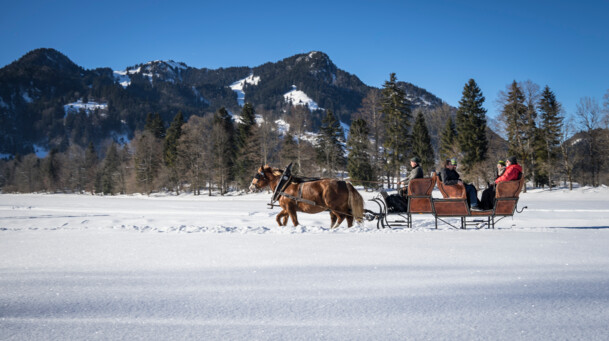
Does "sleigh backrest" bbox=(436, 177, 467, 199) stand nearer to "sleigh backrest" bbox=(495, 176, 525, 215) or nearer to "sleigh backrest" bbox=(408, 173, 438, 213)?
"sleigh backrest" bbox=(408, 173, 438, 213)

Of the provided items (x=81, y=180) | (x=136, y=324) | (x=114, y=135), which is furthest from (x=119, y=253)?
(x=114, y=135)

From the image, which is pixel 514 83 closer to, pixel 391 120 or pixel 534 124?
pixel 534 124

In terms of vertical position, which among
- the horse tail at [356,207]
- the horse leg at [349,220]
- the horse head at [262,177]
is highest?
the horse head at [262,177]

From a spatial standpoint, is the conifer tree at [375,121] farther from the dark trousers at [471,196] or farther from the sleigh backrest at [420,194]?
the sleigh backrest at [420,194]

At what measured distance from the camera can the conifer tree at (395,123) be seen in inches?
1452

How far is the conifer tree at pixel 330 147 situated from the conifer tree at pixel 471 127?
1312 cm

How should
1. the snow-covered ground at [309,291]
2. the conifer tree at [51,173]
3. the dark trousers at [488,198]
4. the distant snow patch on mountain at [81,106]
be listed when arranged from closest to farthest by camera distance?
the snow-covered ground at [309,291] < the dark trousers at [488,198] < the conifer tree at [51,173] < the distant snow patch on mountain at [81,106]

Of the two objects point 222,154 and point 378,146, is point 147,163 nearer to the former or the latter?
point 222,154

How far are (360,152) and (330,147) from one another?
350cm

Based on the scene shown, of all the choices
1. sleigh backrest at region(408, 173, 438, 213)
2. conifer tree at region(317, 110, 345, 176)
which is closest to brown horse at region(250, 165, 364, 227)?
sleigh backrest at region(408, 173, 438, 213)

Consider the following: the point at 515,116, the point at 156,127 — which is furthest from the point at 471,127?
the point at 156,127

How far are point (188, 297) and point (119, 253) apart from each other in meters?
2.49

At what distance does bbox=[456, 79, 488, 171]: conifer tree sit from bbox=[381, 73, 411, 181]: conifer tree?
5652 mm

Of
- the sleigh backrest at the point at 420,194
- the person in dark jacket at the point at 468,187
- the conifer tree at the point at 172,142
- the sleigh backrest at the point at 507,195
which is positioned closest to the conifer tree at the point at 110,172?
the conifer tree at the point at 172,142
